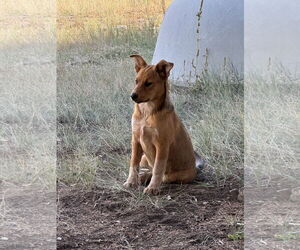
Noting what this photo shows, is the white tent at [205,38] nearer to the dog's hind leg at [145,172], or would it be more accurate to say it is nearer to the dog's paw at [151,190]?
the dog's hind leg at [145,172]

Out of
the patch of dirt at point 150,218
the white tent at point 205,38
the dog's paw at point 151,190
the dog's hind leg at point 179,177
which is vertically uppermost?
the white tent at point 205,38

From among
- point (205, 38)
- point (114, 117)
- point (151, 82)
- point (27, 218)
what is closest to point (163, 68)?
point (151, 82)

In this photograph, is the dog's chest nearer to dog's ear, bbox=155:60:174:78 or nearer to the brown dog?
the brown dog

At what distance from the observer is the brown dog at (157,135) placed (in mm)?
2342

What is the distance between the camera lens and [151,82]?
7.68 feet

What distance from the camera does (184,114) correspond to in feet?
10.5

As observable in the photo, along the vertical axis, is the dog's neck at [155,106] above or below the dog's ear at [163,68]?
below

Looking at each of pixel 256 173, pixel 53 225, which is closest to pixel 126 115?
pixel 256 173

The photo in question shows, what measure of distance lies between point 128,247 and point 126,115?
1.45 m

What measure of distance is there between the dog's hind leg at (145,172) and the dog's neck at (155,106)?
8.7 inches

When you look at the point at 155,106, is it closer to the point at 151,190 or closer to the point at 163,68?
the point at 163,68

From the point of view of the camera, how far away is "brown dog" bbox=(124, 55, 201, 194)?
2.34 m

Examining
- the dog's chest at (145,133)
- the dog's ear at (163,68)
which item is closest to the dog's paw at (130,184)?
the dog's chest at (145,133)

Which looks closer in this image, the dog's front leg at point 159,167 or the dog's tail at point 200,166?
the dog's front leg at point 159,167
